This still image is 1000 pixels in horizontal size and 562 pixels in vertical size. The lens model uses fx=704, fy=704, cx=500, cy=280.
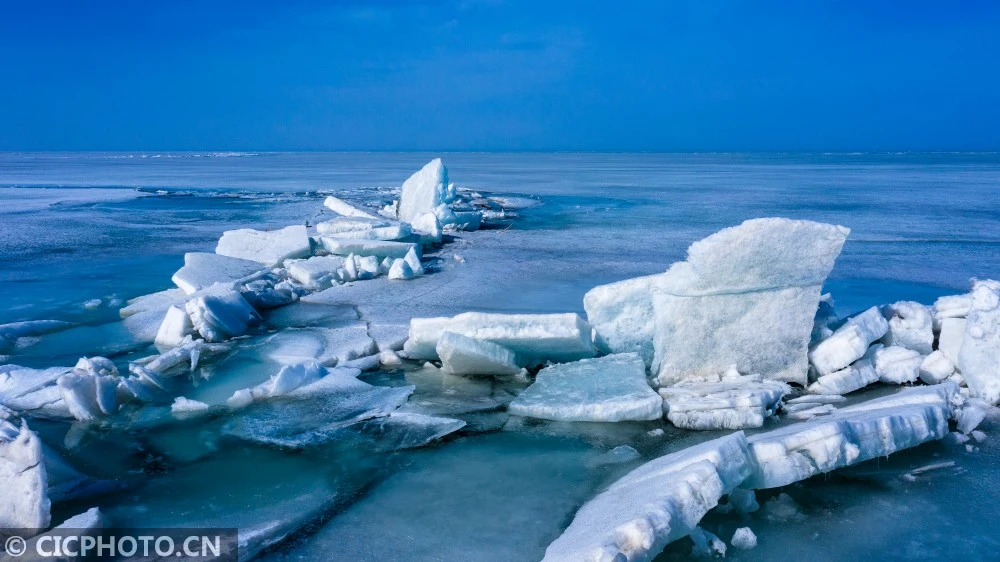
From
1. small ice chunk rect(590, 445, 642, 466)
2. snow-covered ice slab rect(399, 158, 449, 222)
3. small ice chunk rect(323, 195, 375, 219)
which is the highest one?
snow-covered ice slab rect(399, 158, 449, 222)

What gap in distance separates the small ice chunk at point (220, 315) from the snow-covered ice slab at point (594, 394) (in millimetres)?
2522

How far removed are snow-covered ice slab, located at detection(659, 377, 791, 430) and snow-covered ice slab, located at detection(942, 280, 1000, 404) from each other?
1073 mm

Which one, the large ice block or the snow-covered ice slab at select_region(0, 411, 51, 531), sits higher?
the large ice block

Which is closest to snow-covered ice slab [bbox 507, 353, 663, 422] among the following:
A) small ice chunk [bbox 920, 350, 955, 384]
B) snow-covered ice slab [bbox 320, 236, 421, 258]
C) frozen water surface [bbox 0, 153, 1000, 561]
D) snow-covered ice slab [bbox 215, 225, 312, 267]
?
frozen water surface [bbox 0, 153, 1000, 561]

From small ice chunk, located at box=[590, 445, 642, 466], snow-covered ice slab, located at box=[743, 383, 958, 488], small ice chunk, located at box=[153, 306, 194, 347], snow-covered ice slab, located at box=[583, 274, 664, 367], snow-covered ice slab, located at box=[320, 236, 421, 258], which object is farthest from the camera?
snow-covered ice slab, located at box=[320, 236, 421, 258]

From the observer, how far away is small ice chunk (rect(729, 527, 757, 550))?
254 centimetres

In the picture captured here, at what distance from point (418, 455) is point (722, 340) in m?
1.97

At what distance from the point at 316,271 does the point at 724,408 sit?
15.5 feet

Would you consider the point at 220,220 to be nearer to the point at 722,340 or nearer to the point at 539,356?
the point at 539,356

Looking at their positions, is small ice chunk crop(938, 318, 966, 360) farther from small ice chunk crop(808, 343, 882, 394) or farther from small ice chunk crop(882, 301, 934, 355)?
small ice chunk crop(808, 343, 882, 394)

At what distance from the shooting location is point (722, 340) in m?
4.21

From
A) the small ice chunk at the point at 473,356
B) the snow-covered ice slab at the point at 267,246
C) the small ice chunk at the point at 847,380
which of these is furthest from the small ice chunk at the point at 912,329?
the snow-covered ice slab at the point at 267,246

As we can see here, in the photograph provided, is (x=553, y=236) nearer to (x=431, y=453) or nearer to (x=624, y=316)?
(x=624, y=316)

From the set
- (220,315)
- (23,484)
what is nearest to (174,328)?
(220,315)
